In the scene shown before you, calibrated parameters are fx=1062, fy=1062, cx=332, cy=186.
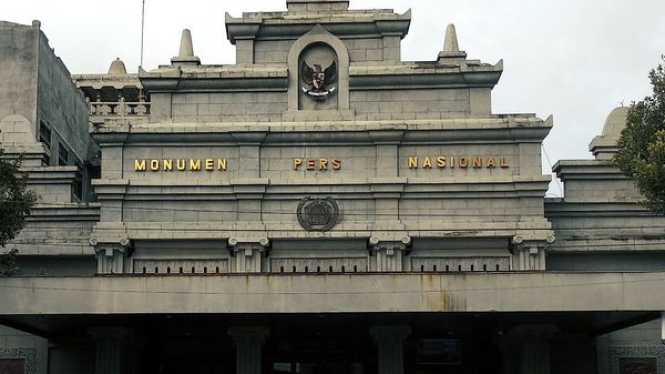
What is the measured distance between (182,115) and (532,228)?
14.3 m

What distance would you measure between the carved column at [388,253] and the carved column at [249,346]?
20.8ft

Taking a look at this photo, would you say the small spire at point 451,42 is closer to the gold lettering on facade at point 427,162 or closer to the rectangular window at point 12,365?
the gold lettering on facade at point 427,162

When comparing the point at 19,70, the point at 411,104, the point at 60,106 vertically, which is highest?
the point at 19,70

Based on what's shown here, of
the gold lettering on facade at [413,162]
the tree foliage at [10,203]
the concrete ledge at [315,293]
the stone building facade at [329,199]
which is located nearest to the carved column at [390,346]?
the stone building facade at [329,199]

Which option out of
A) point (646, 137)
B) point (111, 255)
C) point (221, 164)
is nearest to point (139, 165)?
point (221, 164)

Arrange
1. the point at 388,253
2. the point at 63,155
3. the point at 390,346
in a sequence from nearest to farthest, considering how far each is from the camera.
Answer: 1. the point at 390,346
2. the point at 388,253
3. the point at 63,155

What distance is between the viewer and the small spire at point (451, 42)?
4259cm

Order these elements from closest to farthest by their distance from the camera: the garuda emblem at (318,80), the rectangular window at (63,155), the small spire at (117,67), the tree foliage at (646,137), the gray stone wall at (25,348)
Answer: the tree foliage at (646,137)
the gray stone wall at (25,348)
the garuda emblem at (318,80)
the rectangular window at (63,155)
the small spire at (117,67)

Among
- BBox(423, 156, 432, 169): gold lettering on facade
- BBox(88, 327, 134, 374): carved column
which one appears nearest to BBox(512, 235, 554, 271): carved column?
BBox(423, 156, 432, 169): gold lettering on facade

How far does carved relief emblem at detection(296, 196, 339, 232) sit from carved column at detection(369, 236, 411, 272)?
1818 mm

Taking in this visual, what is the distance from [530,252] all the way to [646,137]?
678cm

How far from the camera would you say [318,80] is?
4194cm

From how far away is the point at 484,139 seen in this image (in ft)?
134

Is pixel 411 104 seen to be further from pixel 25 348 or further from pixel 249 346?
pixel 25 348
